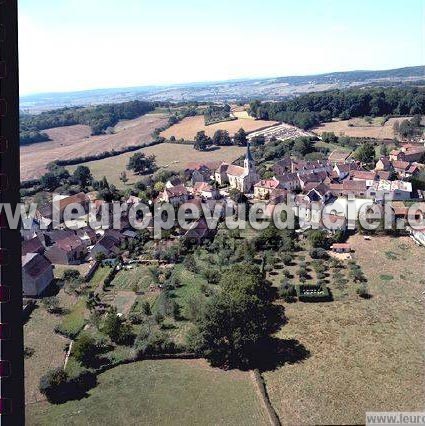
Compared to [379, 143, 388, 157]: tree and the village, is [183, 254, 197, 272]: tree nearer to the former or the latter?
the village

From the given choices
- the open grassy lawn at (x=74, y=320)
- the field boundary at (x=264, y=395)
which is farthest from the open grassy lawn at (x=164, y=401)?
the open grassy lawn at (x=74, y=320)

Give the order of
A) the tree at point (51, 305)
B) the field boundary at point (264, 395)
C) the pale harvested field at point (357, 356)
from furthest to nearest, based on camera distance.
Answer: the tree at point (51, 305)
the pale harvested field at point (357, 356)
the field boundary at point (264, 395)

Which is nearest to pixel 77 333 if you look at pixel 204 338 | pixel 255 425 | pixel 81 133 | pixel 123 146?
pixel 204 338

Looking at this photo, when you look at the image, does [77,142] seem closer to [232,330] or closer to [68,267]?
[68,267]

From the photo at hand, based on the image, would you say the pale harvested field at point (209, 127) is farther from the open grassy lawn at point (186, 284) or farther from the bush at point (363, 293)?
the bush at point (363, 293)

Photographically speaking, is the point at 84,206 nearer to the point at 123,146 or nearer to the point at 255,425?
the point at 255,425

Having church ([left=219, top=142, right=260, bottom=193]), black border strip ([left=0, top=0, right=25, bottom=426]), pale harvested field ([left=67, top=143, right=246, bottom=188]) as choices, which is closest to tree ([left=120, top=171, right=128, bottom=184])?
pale harvested field ([left=67, top=143, right=246, bottom=188])
